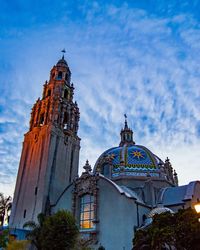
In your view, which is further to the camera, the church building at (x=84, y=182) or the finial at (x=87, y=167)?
the finial at (x=87, y=167)

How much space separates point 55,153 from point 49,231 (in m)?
12.9

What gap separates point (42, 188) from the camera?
97.3ft

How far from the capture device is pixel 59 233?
20578 mm

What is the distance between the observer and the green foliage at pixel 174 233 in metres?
13.8

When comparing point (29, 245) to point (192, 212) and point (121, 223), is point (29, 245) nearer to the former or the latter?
point (121, 223)

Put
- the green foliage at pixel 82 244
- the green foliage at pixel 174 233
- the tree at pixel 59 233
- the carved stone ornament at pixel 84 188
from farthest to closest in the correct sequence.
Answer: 1. the carved stone ornament at pixel 84 188
2. the green foliage at pixel 82 244
3. the tree at pixel 59 233
4. the green foliage at pixel 174 233

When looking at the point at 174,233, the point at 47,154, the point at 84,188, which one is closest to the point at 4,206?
the point at 47,154

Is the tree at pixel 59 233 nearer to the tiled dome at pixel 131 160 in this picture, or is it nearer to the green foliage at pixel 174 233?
the green foliage at pixel 174 233

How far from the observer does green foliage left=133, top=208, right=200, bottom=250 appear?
45.3ft

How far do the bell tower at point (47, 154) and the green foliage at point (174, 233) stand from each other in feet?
53.8

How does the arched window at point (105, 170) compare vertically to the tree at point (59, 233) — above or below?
above

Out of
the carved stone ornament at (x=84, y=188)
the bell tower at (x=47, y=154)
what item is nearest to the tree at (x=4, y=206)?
the bell tower at (x=47, y=154)

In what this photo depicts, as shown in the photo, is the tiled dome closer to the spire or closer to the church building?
the church building

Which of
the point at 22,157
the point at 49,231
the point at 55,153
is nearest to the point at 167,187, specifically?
the point at 55,153
